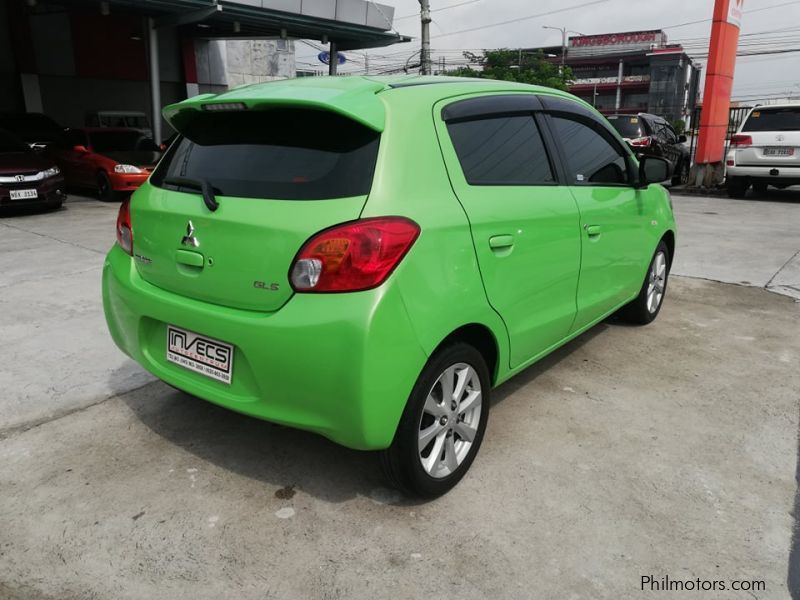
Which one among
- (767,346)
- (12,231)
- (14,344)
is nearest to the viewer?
(14,344)

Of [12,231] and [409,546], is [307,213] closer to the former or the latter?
[409,546]

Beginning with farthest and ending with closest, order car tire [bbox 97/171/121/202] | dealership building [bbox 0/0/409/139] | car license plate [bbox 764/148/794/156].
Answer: dealership building [bbox 0/0/409/139]
car tire [bbox 97/171/121/202]
car license plate [bbox 764/148/794/156]

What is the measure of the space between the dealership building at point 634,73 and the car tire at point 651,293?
7745cm

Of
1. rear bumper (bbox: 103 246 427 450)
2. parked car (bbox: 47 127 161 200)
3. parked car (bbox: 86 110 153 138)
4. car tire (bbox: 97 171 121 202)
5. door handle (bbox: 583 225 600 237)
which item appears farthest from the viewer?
parked car (bbox: 86 110 153 138)

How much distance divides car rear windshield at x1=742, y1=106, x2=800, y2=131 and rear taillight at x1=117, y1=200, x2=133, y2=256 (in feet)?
40.5

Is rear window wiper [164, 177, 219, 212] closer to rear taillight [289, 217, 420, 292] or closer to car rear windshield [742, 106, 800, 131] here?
rear taillight [289, 217, 420, 292]

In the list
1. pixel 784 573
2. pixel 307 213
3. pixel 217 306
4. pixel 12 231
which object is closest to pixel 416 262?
pixel 307 213

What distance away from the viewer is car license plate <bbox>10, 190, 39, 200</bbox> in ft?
31.9

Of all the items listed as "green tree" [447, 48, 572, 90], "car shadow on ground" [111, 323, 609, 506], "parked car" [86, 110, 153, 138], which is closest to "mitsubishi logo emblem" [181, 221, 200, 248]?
"car shadow on ground" [111, 323, 609, 506]

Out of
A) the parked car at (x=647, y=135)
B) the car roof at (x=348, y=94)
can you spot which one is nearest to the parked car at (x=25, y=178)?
the car roof at (x=348, y=94)

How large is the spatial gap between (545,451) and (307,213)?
1.62m

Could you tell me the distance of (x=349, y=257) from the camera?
2146mm

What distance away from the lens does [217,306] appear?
7.96ft
